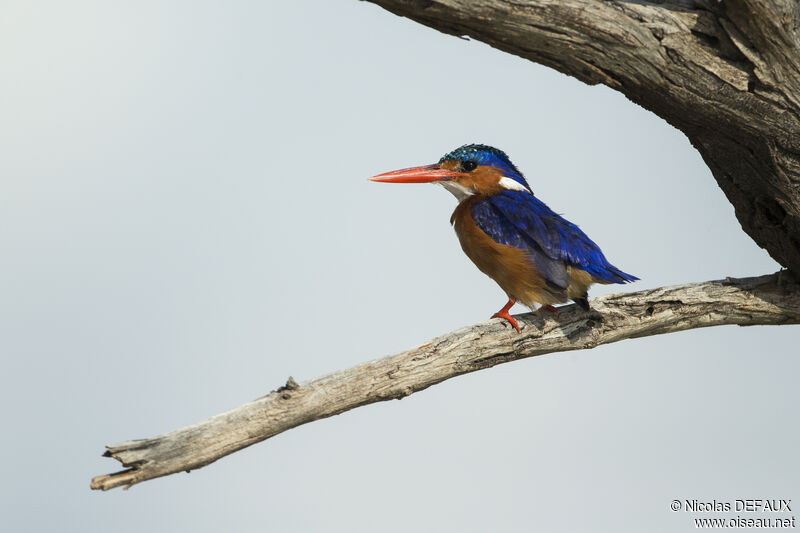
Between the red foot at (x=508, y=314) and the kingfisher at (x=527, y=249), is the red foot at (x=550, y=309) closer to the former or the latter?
the kingfisher at (x=527, y=249)

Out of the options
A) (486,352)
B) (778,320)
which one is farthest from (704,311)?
(486,352)

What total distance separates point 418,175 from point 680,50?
5.85 feet

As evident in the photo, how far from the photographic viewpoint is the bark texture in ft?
10.6

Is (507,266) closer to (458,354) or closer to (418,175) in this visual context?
(458,354)

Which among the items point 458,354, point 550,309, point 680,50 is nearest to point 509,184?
point 550,309

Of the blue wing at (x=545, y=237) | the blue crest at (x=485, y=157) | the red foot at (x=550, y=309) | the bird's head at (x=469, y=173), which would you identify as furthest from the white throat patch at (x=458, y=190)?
the red foot at (x=550, y=309)

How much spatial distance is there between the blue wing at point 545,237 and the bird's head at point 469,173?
0.31m

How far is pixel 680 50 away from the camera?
11.2 feet

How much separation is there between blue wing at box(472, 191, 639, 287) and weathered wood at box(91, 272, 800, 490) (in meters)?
0.20

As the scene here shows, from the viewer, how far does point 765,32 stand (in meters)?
3.38

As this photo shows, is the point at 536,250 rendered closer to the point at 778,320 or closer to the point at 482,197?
the point at 482,197

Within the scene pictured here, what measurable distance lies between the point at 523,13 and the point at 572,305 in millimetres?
1535

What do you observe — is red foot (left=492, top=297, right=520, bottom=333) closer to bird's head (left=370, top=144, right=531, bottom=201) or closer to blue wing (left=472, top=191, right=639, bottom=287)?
blue wing (left=472, top=191, right=639, bottom=287)

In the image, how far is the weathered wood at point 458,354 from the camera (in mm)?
3086
